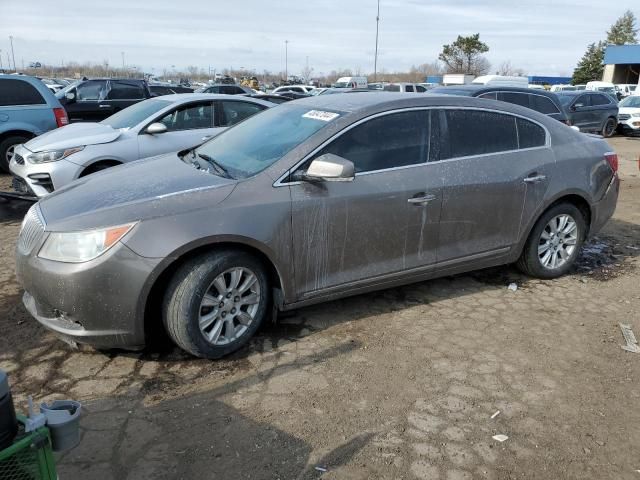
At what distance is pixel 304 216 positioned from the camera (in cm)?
362

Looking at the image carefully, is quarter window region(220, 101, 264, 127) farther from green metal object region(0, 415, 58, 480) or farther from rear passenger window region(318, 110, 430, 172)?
green metal object region(0, 415, 58, 480)

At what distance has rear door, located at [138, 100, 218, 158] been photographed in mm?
7000

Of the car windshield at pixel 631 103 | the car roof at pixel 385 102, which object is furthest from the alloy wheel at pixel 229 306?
the car windshield at pixel 631 103

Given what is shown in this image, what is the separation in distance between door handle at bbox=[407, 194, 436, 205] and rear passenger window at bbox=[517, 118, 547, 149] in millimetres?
1138

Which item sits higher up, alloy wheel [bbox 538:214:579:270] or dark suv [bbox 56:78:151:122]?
dark suv [bbox 56:78:151:122]

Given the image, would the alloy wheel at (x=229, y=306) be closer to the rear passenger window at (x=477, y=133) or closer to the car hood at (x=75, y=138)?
the rear passenger window at (x=477, y=133)

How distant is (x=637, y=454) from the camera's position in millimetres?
2752

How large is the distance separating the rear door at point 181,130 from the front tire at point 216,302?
3773mm

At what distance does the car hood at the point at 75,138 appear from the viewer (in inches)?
266

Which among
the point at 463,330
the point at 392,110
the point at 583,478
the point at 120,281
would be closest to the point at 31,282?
the point at 120,281

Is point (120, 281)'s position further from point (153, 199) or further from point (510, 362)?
point (510, 362)

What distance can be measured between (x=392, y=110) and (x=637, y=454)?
2.66 metres

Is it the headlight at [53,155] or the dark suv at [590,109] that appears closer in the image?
the headlight at [53,155]

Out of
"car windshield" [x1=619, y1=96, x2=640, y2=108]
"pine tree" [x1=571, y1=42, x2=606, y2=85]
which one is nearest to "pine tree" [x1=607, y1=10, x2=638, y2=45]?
"pine tree" [x1=571, y1=42, x2=606, y2=85]
